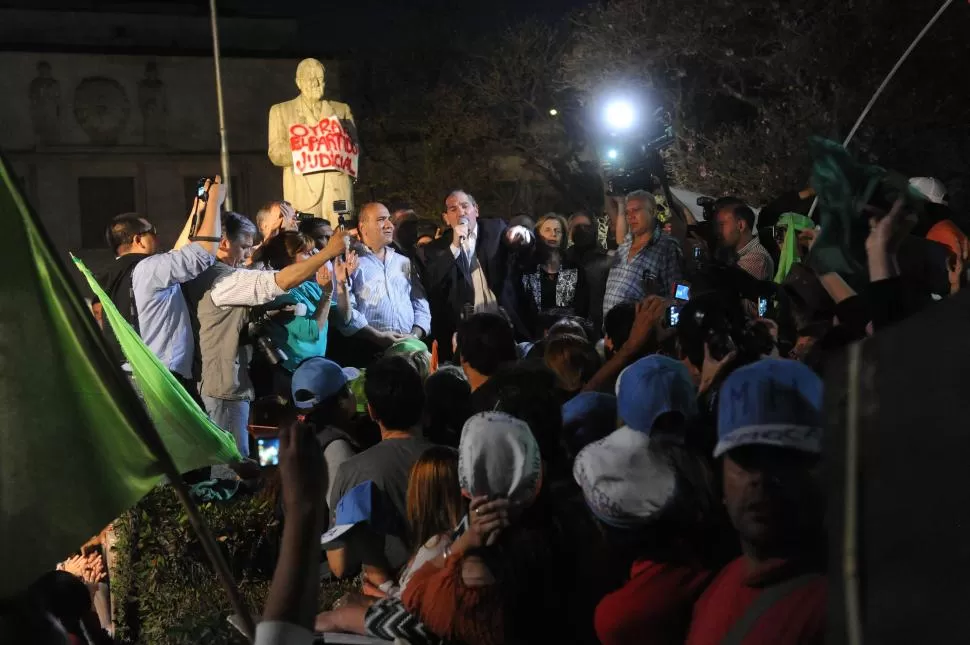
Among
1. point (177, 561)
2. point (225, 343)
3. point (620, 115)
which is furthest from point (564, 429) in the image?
point (620, 115)

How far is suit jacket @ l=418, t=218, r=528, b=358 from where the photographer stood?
9484 mm

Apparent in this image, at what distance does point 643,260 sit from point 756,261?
0.92 m

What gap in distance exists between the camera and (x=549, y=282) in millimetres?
9500

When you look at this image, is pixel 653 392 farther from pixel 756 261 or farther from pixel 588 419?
pixel 756 261

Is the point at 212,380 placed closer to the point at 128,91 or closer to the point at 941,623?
the point at 941,623

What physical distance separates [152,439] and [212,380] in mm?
4936

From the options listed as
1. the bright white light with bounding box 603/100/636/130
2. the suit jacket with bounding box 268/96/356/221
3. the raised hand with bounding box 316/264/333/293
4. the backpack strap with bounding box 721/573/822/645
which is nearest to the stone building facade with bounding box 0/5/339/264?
the suit jacket with bounding box 268/96/356/221

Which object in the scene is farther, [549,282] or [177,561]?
[549,282]

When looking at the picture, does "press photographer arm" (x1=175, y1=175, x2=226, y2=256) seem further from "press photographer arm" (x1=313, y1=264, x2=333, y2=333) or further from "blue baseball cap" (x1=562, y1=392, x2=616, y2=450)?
"blue baseball cap" (x1=562, y1=392, x2=616, y2=450)

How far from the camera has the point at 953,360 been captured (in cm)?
158

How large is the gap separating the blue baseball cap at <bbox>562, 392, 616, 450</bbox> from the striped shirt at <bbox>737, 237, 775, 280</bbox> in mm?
3925

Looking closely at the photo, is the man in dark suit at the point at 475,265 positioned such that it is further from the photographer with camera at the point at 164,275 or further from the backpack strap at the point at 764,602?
the backpack strap at the point at 764,602

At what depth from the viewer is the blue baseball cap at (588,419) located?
13.9 feet

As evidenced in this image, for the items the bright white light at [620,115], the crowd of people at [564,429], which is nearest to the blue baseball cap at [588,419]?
the crowd of people at [564,429]
